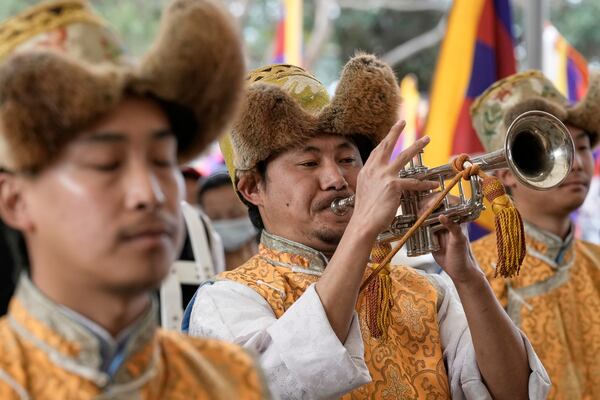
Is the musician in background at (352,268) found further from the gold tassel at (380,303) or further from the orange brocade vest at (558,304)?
the orange brocade vest at (558,304)

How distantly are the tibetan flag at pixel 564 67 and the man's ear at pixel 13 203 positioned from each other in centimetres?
910

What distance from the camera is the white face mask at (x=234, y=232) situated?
307 inches

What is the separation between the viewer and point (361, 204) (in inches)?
143

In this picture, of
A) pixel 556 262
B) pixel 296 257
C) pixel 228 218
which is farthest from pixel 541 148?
pixel 228 218

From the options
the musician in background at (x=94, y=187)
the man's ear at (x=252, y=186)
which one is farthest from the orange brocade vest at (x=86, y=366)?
the man's ear at (x=252, y=186)

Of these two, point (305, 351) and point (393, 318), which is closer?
point (305, 351)

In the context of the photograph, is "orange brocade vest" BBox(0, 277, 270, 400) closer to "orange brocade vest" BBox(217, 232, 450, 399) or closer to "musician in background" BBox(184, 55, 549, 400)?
"musician in background" BBox(184, 55, 549, 400)

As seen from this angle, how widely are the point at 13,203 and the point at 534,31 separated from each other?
18.1ft

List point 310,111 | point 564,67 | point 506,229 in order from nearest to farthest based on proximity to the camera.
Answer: point 506,229 → point 310,111 → point 564,67

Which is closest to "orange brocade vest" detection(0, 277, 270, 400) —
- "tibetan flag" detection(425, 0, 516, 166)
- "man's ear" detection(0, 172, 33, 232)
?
"man's ear" detection(0, 172, 33, 232)

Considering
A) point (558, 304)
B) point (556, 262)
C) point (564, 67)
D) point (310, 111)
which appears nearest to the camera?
point (310, 111)

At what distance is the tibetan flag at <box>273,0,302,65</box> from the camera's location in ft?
39.4

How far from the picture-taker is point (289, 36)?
40.1 feet

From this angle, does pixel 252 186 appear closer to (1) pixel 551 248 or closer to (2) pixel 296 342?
(2) pixel 296 342
